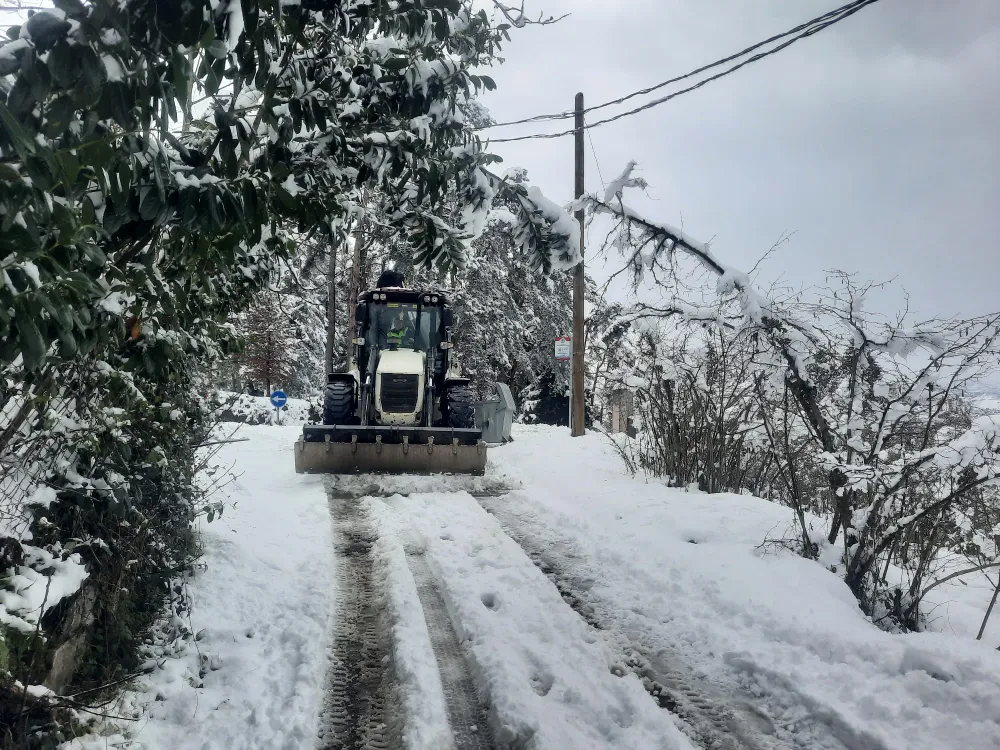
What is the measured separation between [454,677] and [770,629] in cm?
199

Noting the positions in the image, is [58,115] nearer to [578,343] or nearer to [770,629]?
[770,629]

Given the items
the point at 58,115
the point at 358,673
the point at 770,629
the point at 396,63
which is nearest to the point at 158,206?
the point at 58,115

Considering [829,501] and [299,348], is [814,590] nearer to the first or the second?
[829,501]

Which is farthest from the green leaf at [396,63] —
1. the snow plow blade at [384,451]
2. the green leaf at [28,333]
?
the snow plow blade at [384,451]

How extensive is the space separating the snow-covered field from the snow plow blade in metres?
2.45

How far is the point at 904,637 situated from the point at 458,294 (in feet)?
54.2

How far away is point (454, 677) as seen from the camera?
3596 mm

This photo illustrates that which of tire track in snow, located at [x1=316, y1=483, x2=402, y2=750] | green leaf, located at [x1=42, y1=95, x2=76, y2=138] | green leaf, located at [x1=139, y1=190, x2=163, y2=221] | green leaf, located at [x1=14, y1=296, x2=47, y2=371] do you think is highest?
green leaf, located at [x1=42, y1=95, x2=76, y2=138]

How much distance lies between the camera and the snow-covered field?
123 inches

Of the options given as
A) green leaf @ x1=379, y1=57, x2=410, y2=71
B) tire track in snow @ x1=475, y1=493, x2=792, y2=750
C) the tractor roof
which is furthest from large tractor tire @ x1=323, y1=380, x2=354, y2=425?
green leaf @ x1=379, y1=57, x2=410, y2=71

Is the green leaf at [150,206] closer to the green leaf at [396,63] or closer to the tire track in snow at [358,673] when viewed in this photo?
the green leaf at [396,63]

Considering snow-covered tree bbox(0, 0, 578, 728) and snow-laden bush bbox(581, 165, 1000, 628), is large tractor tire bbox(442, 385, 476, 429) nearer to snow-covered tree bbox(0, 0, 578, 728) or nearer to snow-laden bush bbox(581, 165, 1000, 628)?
snow-laden bush bbox(581, 165, 1000, 628)

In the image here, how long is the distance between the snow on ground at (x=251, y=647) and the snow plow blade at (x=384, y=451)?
7.63 ft

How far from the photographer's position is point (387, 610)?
4.51 metres
